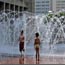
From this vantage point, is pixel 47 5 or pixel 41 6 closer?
pixel 41 6

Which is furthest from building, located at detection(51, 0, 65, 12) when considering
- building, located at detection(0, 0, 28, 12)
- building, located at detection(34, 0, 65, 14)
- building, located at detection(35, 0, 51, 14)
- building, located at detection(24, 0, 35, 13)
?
building, located at detection(0, 0, 28, 12)

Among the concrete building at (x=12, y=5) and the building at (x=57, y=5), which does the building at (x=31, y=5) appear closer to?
the concrete building at (x=12, y=5)

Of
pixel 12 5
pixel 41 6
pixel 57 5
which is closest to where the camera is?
pixel 12 5

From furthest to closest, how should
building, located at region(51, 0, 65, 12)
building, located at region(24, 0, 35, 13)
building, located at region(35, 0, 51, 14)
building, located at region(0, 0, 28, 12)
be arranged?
building, located at region(51, 0, 65, 12)
building, located at region(24, 0, 35, 13)
building, located at region(35, 0, 51, 14)
building, located at region(0, 0, 28, 12)

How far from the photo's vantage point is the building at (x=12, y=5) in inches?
1962

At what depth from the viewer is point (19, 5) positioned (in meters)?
58.4

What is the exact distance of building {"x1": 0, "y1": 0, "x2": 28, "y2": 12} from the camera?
1962 inches

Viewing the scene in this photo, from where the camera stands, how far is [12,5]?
54781 millimetres

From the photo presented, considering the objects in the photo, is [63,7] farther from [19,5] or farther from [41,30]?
[41,30]

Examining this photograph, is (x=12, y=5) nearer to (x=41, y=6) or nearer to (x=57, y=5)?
(x=41, y=6)

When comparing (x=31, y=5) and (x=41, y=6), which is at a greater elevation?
(x=31, y=5)

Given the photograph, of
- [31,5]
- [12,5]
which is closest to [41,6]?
[31,5]

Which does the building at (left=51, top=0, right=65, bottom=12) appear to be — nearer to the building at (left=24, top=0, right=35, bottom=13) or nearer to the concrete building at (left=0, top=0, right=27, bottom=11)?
the building at (left=24, top=0, right=35, bottom=13)

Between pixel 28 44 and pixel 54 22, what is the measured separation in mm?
5208
